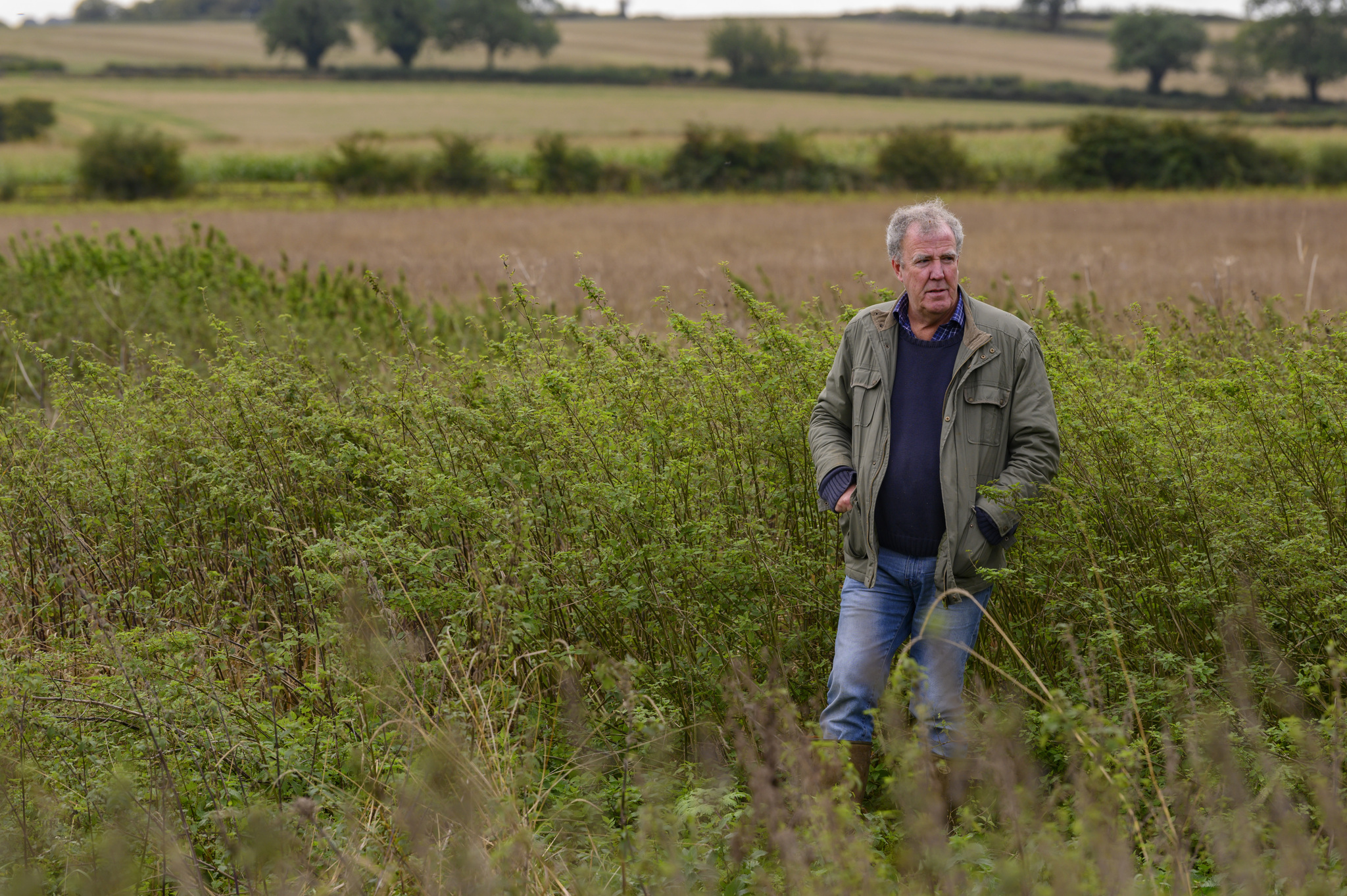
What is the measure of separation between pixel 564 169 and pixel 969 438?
4076cm

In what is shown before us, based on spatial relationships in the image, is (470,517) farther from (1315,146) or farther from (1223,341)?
(1315,146)

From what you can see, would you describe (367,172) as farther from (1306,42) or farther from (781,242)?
(1306,42)

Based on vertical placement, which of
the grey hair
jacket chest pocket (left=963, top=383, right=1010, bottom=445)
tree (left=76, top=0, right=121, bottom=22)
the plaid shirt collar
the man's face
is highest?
tree (left=76, top=0, right=121, bottom=22)

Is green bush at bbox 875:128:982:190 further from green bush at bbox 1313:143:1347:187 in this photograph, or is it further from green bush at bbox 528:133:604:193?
green bush at bbox 1313:143:1347:187

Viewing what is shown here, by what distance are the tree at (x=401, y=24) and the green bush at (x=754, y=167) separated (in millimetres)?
56174

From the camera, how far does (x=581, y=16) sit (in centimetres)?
13275

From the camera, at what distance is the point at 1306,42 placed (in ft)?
271

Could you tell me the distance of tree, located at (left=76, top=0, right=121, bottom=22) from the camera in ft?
450

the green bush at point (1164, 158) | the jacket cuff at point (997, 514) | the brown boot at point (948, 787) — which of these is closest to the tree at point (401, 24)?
the green bush at point (1164, 158)

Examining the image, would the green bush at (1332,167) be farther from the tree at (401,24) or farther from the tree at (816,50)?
the tree at (401,24)

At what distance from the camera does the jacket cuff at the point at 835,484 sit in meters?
4.17

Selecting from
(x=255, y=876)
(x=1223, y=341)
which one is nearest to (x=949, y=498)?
(x=255, y=876)

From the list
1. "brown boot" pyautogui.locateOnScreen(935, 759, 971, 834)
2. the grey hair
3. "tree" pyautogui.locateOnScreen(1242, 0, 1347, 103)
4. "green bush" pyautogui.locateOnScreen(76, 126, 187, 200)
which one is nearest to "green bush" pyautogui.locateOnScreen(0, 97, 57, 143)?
"green bush" pyautogui.locateOnScreen(76, 126, 187, 200)

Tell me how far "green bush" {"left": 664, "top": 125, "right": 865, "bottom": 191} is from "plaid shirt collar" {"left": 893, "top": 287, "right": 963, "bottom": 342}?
3935 centimetres
